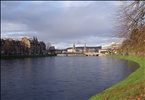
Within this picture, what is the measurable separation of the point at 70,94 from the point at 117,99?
1119 centimetres

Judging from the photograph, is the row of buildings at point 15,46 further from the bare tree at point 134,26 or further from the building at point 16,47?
the bare tree at point 134,26

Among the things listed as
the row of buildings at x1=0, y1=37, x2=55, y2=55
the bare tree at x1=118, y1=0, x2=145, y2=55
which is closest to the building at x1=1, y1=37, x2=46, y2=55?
the row of buildings at x1=0, y1=37, x2=55, y2=55

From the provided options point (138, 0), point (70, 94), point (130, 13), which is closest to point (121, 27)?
point (130, 13)

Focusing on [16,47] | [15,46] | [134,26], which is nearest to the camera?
[134,26]

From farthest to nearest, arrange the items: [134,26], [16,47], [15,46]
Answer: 1. [16,47]
2. [15,46]
3. [134,26]

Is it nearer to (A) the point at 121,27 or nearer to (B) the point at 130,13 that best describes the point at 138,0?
(B) the point at 130,13

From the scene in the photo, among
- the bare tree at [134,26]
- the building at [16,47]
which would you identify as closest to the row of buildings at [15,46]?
the building at [16,47]

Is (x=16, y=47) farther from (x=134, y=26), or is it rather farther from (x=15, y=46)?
(x=134, y=26)

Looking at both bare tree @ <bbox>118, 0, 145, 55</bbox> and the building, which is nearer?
bare tree @ <bbox>118, 0, 145, 55</bbox>

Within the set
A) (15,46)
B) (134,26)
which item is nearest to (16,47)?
(15,46)

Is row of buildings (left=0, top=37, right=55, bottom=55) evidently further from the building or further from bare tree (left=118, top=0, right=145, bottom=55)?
bare tree (left=118, top=0, right=145, bottom=55)

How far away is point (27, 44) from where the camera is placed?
192m

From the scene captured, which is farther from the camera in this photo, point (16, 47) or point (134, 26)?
point (16, 47)

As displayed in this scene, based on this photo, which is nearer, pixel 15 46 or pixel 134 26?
pixel 134 26
